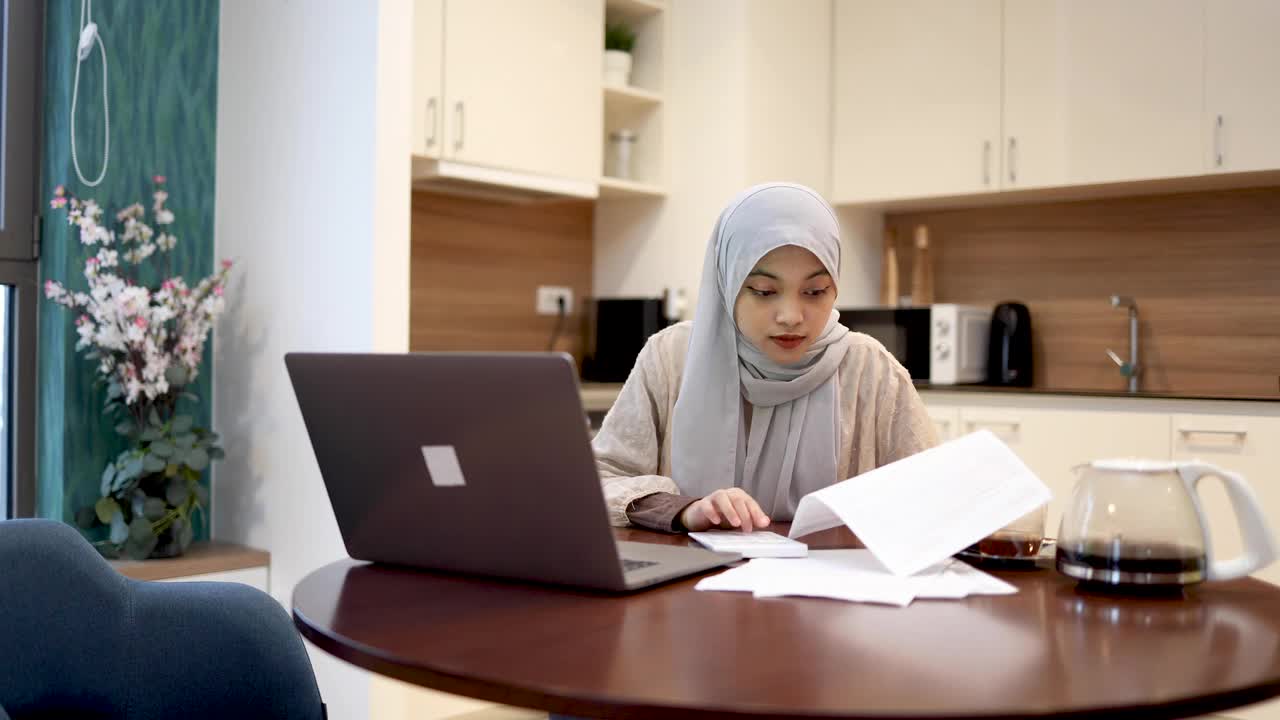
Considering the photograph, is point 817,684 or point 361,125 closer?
point 817,684

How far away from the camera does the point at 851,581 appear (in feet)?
3.78

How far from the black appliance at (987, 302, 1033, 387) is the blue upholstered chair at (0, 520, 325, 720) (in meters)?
2.93

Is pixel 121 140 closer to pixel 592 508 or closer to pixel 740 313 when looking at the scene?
pixel 740 313

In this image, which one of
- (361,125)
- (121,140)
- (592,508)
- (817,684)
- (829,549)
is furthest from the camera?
(121,140)

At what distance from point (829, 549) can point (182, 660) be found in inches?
31.8

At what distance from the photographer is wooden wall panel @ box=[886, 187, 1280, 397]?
3744 millimetres

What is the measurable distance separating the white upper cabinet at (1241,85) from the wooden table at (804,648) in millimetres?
2634

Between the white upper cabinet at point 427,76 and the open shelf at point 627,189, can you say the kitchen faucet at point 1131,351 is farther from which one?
the white upper cabinet at point 427,76

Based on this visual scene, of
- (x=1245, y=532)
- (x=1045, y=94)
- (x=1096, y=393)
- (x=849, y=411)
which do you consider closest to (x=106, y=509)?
(x=849, y=411)

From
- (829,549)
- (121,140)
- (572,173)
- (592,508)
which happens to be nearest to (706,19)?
(572,173)

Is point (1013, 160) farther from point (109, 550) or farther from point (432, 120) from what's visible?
point (109, 550)

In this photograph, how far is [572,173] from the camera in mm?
3814

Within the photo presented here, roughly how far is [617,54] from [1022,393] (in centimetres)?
175

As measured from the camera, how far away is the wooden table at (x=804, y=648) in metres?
0.80
